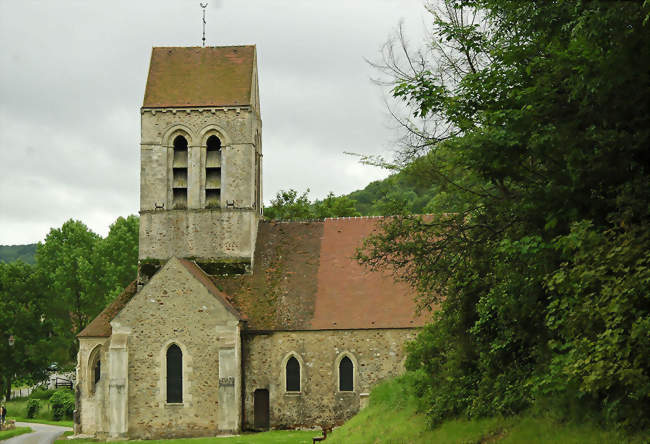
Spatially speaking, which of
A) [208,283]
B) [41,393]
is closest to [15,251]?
[41,393]

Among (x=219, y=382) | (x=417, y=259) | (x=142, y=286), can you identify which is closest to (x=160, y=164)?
(x=142, y=286)

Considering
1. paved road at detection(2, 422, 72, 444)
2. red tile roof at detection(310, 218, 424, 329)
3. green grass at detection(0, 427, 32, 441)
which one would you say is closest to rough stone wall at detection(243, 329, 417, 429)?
red tile roof at detection(310, 218, 424, 329)

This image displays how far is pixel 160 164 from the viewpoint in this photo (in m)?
34.6

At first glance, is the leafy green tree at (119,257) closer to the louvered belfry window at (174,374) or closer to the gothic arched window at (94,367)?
the gothic arched window at (94,367)

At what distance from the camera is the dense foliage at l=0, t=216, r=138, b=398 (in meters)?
58.2

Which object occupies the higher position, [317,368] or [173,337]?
[173,337]

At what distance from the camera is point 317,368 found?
104 ft

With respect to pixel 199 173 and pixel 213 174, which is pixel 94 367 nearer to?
pixel 199 173

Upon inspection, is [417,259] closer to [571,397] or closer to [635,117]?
[571,397]

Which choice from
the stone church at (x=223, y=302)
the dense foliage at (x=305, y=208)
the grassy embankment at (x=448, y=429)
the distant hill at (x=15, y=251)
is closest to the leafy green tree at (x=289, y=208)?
the dense foliage at (x=305, y=208)

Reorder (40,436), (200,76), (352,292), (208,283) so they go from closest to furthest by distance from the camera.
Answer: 1. (208,283)
2. (352,292)
3. (200,76)
4. (40,436)

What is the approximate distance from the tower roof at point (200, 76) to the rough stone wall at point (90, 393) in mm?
10920

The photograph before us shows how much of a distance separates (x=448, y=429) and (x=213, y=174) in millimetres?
22059

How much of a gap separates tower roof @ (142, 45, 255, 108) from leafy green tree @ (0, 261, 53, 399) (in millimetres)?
30257
